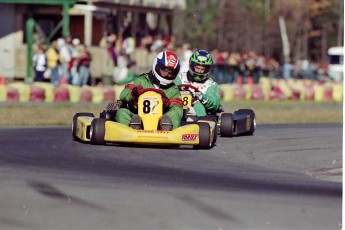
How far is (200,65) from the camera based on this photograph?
1427 centimetres

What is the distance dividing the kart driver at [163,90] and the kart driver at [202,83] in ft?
3.30

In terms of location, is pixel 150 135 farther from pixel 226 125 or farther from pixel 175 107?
pixel 226 125

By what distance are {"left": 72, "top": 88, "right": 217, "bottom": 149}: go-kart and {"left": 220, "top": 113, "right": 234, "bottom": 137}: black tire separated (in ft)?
4.52

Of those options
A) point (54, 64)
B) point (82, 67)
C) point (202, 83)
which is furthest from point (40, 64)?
point (202, 83)

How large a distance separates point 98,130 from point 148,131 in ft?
1.82

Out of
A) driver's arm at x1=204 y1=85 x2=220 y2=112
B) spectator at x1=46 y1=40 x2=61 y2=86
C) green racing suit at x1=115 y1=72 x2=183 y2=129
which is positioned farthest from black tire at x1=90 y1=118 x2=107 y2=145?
spectator at x1=46 y1=40 x2=61 y2=86

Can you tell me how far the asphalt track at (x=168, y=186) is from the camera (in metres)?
7.77

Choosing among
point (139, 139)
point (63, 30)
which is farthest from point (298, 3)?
point (139, 139)

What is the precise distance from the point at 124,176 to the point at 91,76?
69.4 ft

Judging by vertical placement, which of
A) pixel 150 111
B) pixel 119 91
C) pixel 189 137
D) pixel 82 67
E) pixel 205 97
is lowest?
pixel 189 137

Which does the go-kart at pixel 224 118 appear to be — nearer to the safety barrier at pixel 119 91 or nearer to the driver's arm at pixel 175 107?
the driver's arm at pixel 175 107

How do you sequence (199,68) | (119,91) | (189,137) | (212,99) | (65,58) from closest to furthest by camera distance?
1. (189,137)
2. (212,99)
3. (199,68)
4. (119,91)
5. (65,58)

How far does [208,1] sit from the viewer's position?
218ft

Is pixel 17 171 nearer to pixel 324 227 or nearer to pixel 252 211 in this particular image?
pixel 252 211
